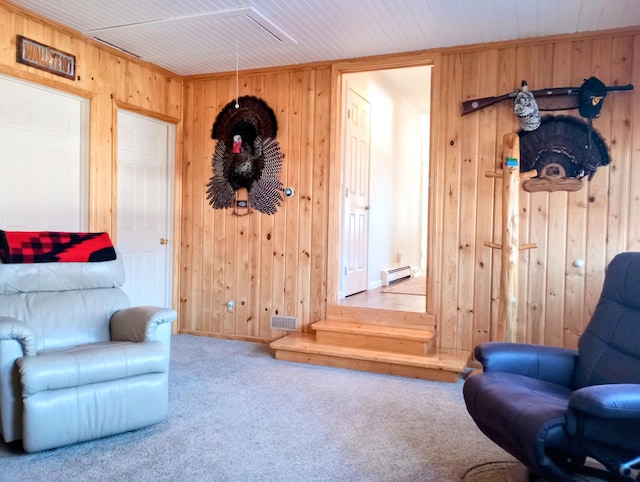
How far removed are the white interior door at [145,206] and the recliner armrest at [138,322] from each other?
1.61m

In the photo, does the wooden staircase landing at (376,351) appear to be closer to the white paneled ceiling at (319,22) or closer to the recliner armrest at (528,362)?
the recliner armrest at (528,362)

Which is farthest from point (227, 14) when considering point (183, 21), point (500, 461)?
point (500, 461)

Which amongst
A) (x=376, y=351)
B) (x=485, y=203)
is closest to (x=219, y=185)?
(x=376, y=351)

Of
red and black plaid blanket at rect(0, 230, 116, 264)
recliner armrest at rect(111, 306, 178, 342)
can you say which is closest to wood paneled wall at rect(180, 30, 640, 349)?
red and black plaid blanket at rect(0, 230, 116, 264)

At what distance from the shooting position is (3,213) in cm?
350

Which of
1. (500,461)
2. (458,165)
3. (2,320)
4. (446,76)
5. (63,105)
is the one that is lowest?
(500,461)

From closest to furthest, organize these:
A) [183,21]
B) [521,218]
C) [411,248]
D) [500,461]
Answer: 1. [500,461]
2. [183,21]
3. [521,218]
4. [411,248]

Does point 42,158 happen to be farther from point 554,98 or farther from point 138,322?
point 554,98

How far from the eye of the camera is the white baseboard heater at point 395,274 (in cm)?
621

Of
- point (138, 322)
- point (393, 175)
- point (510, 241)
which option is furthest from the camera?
point (393, 175)

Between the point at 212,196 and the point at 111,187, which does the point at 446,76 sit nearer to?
the point at 212,196

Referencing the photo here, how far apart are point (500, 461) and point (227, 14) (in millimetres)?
3169

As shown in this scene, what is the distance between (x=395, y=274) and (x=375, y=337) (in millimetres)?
2671

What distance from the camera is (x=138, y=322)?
2811 mm
